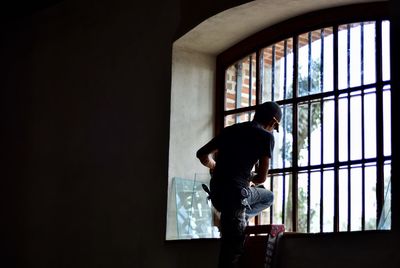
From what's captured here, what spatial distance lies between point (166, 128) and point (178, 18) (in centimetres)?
81

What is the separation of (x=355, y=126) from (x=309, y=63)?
1.97 feet

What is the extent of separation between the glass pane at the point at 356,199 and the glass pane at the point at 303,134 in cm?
43

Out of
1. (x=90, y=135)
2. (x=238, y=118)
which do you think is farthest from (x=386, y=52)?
(x=90, y=135)

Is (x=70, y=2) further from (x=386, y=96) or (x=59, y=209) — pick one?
(x=386, y=96)

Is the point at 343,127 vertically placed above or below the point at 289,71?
below

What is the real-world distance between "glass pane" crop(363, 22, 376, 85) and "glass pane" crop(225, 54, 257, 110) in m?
0.97

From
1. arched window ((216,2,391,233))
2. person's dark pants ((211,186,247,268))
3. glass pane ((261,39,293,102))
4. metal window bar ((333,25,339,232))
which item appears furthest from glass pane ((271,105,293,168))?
person's dark pants ((211,186,247,268))

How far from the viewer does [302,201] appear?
17.5 feet

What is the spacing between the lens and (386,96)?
4.98 m

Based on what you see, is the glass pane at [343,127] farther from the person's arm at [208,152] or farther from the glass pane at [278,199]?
the person's arm at [208,152]

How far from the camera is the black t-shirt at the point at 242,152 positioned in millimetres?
4633

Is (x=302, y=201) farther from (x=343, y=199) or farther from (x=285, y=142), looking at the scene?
(x=285, y=142)

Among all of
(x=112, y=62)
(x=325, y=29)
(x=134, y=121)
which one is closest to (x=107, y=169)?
(x=134, y=121)

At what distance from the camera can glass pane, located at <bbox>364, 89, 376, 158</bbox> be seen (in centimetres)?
500
